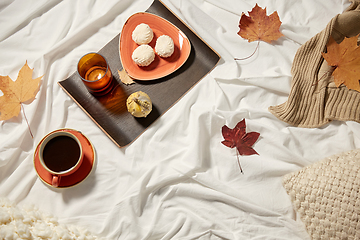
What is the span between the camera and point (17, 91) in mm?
792

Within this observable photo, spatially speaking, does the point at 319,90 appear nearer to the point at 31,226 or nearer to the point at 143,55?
the point at 143,55

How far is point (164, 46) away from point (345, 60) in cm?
55

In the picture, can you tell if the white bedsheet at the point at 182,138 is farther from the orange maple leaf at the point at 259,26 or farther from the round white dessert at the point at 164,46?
the round white dessert at the point at 164,46

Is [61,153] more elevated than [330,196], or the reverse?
[61,153]

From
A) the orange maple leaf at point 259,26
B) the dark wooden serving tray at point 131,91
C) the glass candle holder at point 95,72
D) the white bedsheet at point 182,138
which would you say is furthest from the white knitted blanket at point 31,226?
the orange maple leaf at point 259,26

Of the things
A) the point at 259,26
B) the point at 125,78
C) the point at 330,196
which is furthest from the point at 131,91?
the point at 330,196

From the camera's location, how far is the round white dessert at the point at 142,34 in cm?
80

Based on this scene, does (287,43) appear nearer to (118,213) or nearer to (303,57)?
(303,57)

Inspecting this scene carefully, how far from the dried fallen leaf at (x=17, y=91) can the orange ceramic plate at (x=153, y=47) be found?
0.30 meters

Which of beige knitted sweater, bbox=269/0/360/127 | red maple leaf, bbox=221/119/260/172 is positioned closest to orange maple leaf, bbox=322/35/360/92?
beige knitted sweater, bbox=269/0/360/127

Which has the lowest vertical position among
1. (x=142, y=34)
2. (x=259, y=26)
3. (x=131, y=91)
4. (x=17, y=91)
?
(x=259, y=26)

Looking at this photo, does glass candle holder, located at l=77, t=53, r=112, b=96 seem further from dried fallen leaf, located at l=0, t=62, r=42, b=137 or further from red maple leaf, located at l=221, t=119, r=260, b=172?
red maple leaf, located at l=221, t=119, r=260, b=172

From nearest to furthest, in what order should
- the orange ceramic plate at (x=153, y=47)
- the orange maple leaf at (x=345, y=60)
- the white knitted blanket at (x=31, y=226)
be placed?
the white knitted blanket at (x=31, y=226) → the orange maple leaf at (x=345, y=60) → the orange ceramic plate at (x=153, y=47)

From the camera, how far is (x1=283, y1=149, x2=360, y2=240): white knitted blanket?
24.1 inches
